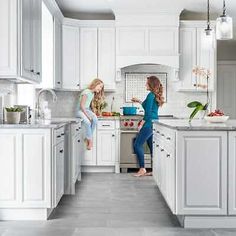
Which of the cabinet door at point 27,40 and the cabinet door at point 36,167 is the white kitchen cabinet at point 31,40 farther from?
the cabinet door at point 36,167

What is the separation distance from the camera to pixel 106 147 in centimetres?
743

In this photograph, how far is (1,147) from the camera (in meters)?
4.02

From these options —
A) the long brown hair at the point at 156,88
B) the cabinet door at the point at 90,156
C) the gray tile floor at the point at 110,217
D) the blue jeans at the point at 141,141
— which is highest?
Result: the long brown hair at the point at 156,88

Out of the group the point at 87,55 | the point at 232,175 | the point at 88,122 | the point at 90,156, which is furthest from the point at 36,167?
the point at 87,55

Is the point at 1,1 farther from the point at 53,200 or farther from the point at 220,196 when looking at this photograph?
the point at 220,196

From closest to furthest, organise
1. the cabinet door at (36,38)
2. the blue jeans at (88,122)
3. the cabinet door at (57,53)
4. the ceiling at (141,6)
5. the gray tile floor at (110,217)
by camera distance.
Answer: the gray tile floor at (110,217) → the cabinet door at (36,38) → the blue jeans at (88,122) → the cabinet door at (57,53) → the ceiling at (141,6)

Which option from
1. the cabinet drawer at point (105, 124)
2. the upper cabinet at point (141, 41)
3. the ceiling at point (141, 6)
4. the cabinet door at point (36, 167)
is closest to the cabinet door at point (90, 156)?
the cabinet drawer at point (105, 124)

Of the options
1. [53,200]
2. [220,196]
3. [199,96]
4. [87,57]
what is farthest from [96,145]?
[220,196]

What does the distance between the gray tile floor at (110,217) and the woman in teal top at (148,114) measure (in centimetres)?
108

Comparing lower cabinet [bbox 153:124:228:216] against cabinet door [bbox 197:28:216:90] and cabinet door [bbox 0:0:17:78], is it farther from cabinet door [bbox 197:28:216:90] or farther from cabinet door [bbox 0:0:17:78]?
cabinet door [bbox 197:28:216:90]

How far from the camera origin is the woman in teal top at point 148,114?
6689 mm

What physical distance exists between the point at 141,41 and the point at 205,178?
13.5ft

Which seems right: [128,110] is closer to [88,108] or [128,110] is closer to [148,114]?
[148,114]

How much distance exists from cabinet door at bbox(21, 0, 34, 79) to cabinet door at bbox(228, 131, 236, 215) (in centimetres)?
194
